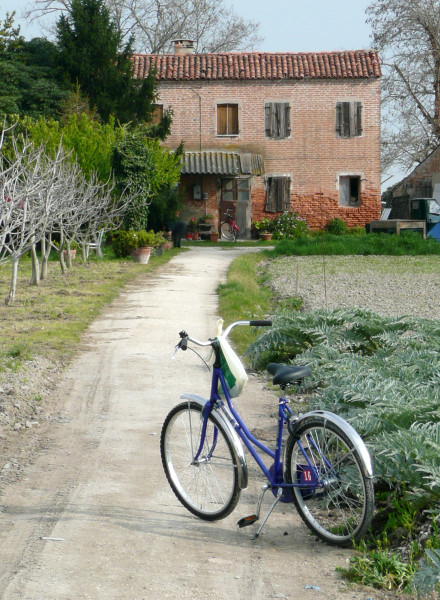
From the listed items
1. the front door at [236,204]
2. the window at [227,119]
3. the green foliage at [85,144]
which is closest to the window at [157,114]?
the window at [227,119]

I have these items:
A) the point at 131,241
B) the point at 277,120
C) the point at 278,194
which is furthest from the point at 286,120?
the point at 131,241

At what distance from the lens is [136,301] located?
1531 cm

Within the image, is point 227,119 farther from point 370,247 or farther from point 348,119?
point 370,247

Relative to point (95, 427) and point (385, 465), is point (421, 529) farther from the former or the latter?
point (95, 427)

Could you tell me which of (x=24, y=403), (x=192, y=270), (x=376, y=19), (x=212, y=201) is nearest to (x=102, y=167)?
(x=192, y=270)

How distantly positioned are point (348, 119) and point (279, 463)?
34.1m

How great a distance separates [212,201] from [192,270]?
15.4 metres

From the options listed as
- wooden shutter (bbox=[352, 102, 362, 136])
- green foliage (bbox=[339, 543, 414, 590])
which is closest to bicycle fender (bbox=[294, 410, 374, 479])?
green foliage (bbox=[339, 543, 414, 590])

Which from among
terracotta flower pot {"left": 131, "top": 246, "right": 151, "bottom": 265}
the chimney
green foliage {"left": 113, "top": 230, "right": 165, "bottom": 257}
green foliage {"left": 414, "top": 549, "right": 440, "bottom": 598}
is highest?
the chimney

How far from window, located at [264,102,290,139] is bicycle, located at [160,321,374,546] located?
33032mm

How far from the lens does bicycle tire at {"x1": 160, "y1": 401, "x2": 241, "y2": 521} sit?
489cm

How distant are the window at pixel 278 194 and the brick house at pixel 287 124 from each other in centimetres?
4

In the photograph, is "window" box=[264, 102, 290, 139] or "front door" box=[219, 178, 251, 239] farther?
"window" box=[264, 102, 290, 139]

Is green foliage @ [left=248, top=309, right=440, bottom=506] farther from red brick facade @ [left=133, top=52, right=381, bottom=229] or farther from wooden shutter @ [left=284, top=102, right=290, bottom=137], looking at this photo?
wooden shutter @ [left=284, top=102, right=290, bottom=137]
